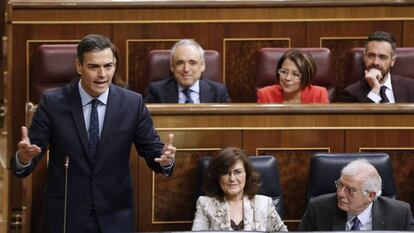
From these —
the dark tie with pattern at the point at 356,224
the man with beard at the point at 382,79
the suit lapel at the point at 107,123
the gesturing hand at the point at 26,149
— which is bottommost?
the dark tie with pattern at the point at 356,224

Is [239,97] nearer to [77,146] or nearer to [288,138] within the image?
[288,138]

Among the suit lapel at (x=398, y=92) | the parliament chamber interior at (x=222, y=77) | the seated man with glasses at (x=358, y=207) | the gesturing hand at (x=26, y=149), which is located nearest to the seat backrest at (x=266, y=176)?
the parliament chamber interior at (x=222, y=77)

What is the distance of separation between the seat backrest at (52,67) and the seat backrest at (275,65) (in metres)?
0.53

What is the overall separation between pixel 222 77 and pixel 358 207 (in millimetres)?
1038

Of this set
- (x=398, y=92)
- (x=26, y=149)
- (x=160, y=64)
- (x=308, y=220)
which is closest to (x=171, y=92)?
(x=160, y=64)

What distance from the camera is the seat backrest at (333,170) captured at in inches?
91.7

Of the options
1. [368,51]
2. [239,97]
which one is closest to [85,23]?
[239,97]

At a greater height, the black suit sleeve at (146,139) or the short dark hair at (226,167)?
the black suit sleeve at (146,139)

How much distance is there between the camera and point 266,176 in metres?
2.34

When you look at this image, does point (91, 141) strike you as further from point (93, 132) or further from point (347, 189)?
point (347, 189)

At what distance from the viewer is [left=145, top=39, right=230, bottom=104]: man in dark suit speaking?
2.86 metres

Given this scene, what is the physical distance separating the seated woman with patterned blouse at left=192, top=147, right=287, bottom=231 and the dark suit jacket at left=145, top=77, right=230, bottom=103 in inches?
23.6

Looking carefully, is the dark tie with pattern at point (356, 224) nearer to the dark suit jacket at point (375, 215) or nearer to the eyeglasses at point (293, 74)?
the dark suit jacket at point (375, 215)

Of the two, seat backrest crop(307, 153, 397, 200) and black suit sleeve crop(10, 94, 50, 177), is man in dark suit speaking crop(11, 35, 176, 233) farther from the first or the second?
seat backrest crop(307, 153, 397, 200)
